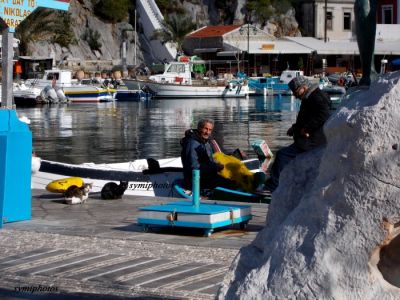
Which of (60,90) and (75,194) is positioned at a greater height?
(60,90)

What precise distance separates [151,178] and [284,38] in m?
81.5

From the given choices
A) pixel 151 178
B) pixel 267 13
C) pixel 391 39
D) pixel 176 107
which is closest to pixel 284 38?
pixel 267 13

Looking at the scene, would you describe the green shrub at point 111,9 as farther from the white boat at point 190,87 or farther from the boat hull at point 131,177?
the boat hull at point 131,177

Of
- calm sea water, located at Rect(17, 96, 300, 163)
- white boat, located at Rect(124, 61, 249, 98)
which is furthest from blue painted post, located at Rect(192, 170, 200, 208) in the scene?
white boat, located at Rect(124, 61, 249, 98)

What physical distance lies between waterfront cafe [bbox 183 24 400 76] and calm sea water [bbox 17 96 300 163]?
23.3 metres

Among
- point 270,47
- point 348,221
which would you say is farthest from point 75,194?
point 270,47

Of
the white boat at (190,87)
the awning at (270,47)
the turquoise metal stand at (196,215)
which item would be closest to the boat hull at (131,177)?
the turquoise metal stand at (196,215)

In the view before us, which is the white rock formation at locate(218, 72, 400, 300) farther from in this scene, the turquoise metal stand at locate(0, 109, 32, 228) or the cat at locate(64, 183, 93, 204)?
the cat at locate(64, 183, 93, 204)

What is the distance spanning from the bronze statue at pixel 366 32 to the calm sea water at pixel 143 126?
21.3 meters

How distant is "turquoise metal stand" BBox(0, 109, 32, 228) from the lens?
10.7 m

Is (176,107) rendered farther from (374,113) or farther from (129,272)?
(374,113)

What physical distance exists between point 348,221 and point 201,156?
8.55m

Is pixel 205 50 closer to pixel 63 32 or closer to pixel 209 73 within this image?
pixel 209 73

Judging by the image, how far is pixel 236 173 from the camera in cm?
1386
